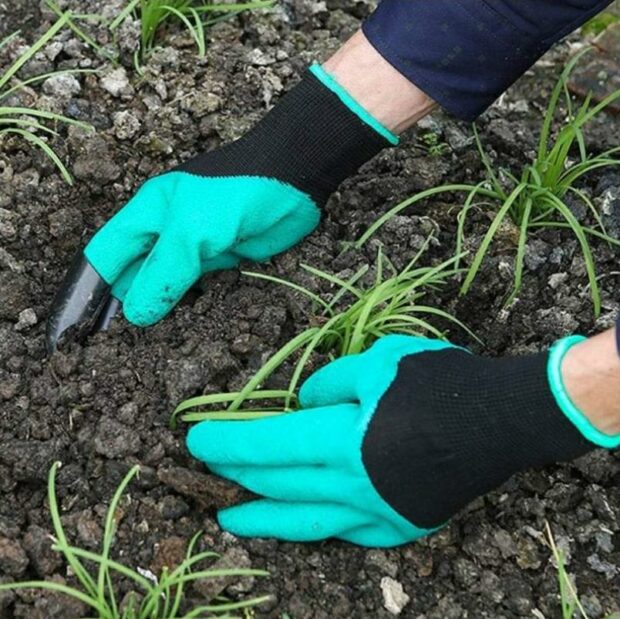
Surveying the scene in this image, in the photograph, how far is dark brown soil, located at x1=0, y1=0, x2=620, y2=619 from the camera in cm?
198

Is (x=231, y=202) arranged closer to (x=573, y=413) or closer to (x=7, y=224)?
(x=7, y=224)

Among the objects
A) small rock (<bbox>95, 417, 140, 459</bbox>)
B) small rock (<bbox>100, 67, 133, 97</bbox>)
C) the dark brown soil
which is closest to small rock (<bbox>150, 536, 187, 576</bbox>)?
the dark brown soil

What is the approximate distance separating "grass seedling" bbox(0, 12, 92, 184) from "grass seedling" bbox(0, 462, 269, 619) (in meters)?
0.84

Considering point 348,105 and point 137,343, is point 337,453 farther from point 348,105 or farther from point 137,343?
point 348,105

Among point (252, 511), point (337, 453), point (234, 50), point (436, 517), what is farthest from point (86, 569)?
point (234, 50)

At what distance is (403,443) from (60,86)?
133cm

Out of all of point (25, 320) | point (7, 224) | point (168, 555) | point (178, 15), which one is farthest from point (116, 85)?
point (168, 555)

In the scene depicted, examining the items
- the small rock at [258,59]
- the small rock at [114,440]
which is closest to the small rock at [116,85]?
the small rock at [258,59]

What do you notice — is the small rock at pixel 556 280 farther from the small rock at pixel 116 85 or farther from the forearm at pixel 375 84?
the small rock at pixel 116 85

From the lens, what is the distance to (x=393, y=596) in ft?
6.40

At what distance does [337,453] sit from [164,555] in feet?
1.21

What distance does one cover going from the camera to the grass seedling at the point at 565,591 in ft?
6.03

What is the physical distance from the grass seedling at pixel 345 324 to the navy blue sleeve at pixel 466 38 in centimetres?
36

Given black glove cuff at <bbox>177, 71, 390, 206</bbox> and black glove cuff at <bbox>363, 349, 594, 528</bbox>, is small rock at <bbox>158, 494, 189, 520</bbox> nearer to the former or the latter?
black glove cuff at <bbox>363, 349, 594, 528</bbox>
